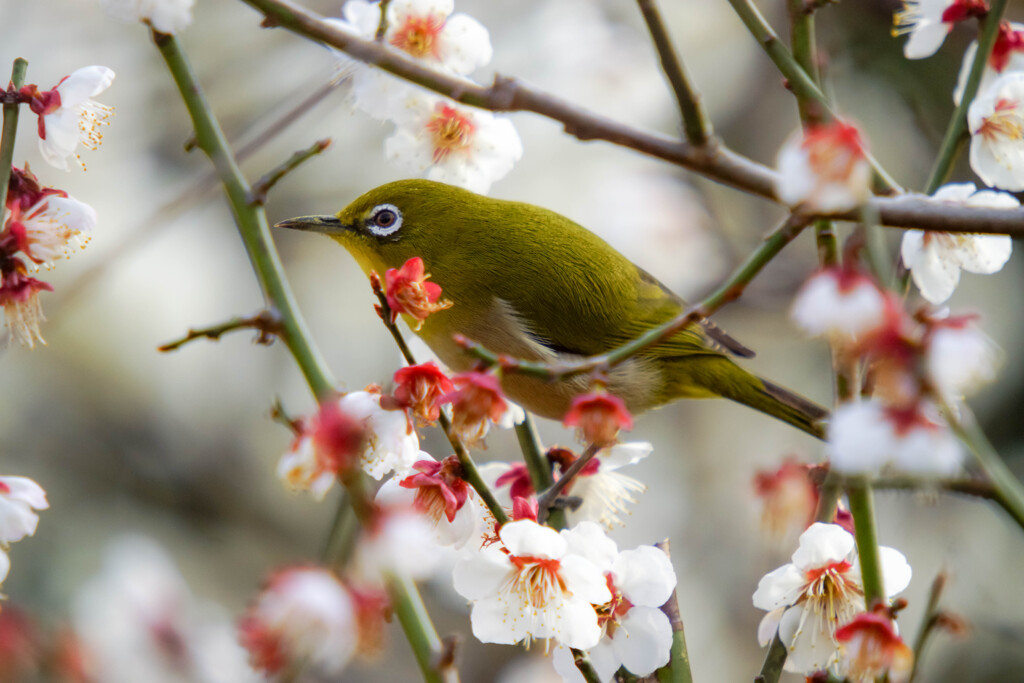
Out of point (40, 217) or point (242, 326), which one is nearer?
point (242, 326)

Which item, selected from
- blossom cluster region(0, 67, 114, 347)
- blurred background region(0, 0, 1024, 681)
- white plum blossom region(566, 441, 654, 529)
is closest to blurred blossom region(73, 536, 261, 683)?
blossom cluster region(0, 67, 114, 347)

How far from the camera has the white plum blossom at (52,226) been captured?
1.35 meters

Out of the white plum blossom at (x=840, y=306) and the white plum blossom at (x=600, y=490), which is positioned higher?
the white plum blossom at (x=840, y=306)

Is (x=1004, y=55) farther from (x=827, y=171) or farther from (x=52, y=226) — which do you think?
(x=52, y=226)

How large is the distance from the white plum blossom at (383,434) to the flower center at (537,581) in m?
0.23

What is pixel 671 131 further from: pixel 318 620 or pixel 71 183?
pixel 318 620

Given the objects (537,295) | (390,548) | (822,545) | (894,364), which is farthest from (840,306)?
(537,295)

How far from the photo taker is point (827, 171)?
97 cm

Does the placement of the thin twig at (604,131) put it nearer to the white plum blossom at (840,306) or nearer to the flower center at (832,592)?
the white plum blossom at (840,306)

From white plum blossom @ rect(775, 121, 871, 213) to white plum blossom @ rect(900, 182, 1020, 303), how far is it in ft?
2.38

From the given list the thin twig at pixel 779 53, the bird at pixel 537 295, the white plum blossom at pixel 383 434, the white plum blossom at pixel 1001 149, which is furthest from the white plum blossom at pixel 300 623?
the bird at pixel 537 295

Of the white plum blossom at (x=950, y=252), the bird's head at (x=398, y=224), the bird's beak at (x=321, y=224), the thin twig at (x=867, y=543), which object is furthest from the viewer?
the bird's head at (x=398, y=224)

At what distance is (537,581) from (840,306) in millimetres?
717

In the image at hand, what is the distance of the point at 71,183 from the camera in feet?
14.7
